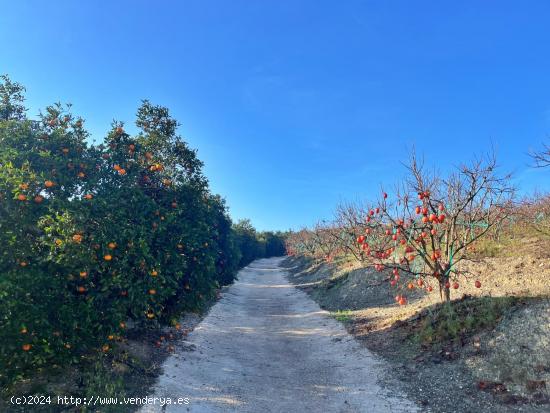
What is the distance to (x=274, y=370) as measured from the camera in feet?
32.9

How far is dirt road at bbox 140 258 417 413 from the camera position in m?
7.63

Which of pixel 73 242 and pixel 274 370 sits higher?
pixel 73 242

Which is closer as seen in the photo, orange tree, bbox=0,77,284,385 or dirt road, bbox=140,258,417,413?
orange tree, bbox=0,77,284,385

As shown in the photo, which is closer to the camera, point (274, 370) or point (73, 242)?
point (73, 242)

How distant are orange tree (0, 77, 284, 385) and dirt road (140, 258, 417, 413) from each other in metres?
1.89

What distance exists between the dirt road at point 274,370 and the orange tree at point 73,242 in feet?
6.18

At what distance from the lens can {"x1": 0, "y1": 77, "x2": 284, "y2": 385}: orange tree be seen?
6953mm

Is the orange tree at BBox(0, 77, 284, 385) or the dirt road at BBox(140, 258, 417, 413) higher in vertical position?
the orange tree at BBox(0, 77, 284, 385)

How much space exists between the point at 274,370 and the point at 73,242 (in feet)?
20.5

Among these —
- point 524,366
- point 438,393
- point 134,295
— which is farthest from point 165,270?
point 524,366

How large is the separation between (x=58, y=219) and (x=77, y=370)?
358 cm

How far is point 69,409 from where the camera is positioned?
665 centimetres

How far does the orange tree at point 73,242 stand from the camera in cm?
695

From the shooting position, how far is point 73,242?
7340 millimetres
